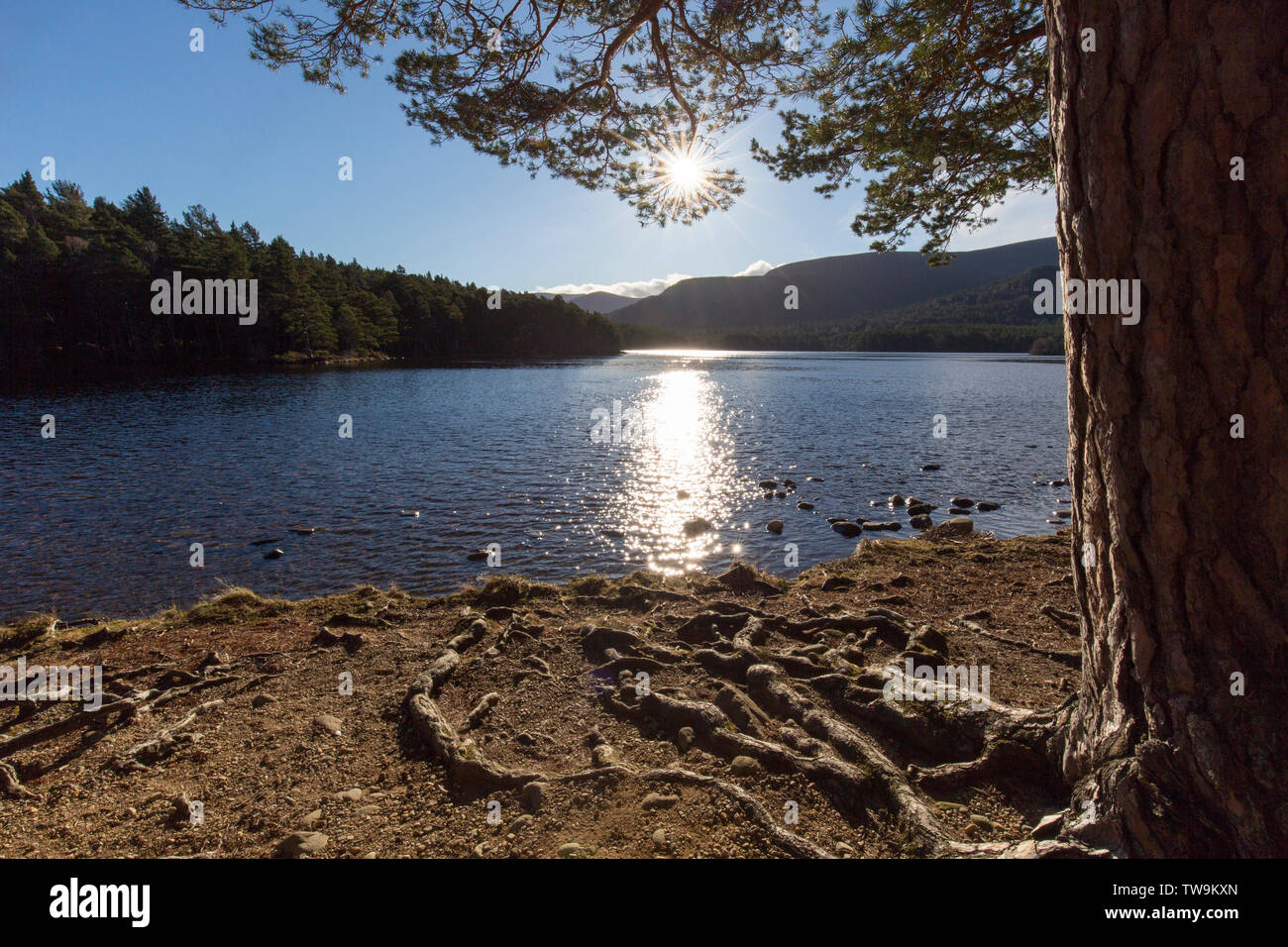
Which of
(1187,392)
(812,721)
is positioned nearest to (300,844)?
(812,721)

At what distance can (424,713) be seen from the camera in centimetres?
514

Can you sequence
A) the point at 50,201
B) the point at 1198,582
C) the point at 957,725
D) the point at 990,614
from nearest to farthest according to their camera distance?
the point at 1198,582 < the point at 957,725 < the point at 990,614 < the point at 50,201

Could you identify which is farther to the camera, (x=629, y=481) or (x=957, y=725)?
(x=629, y=481)

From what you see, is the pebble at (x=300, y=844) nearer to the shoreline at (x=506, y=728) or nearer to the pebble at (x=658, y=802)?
the shoreline at (x=506, y=728)

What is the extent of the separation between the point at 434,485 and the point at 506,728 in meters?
16.6

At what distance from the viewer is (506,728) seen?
524cm

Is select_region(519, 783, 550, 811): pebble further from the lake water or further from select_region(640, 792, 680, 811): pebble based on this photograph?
the lake water

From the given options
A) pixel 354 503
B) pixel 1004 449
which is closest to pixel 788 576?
pixel 354 503

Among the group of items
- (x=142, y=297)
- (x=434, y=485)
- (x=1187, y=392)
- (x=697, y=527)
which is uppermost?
(x=142, y=297)

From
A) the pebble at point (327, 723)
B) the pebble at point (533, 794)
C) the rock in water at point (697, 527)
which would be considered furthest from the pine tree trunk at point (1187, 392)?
the rock in water at point (697, 527)

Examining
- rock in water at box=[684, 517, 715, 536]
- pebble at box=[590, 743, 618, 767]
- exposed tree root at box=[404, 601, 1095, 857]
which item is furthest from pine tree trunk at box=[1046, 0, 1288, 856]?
rock in water at box=[684, 517, 715, 536]

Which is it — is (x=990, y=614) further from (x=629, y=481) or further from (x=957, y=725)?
(x=629, y=481)

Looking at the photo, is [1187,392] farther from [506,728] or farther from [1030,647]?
[506,728]
